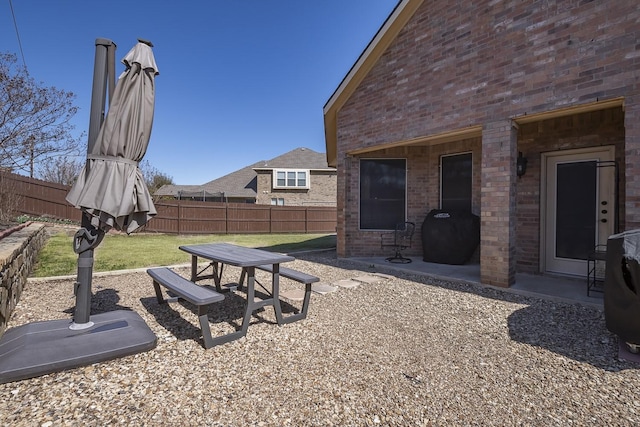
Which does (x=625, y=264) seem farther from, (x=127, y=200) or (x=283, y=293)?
(x=127, y=200)

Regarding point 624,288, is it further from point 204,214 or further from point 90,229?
point 204,214

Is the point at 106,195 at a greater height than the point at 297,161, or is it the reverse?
the point at 297,161

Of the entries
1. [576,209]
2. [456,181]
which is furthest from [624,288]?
[456,181]

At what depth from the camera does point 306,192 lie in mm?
26766

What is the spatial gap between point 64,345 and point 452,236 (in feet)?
22.3

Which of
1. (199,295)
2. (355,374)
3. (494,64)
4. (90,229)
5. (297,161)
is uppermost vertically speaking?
(297,161)

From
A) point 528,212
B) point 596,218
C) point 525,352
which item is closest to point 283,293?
point 525,352

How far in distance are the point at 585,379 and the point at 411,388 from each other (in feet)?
4.77

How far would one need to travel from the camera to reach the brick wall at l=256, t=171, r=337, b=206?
86.7 ft

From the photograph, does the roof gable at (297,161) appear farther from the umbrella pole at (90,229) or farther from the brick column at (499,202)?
the umbrella pole at (90,229)

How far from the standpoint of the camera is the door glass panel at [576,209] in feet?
18.3

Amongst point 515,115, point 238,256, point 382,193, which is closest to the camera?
point 238,256

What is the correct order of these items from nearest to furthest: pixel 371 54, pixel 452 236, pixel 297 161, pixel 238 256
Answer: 1. pixel 238 256
2. pixel 452 236
3. pixel 371 54
4. pixel 297 161

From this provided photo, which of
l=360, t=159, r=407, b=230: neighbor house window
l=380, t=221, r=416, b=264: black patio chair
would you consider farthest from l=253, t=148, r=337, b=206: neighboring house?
l=380, t=221, r=416, b=264: black patio chair
